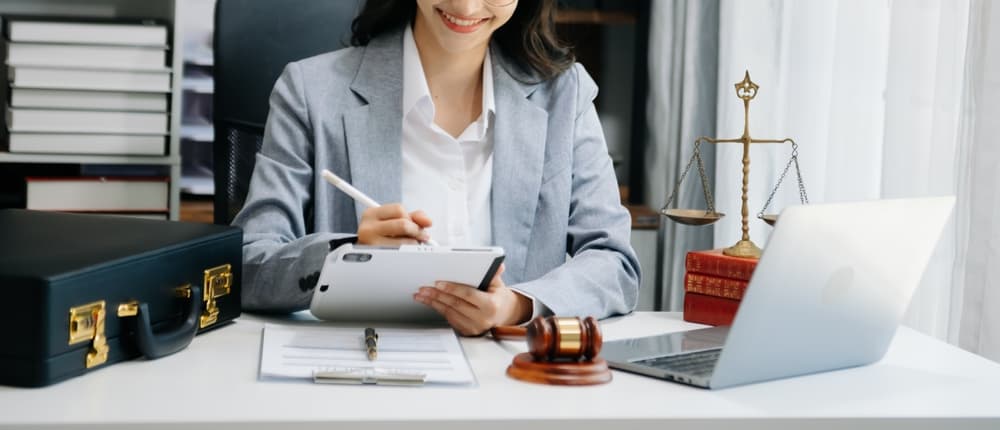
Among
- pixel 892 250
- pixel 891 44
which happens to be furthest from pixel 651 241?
pixel 892 250

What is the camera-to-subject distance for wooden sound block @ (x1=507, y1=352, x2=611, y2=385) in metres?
1.03

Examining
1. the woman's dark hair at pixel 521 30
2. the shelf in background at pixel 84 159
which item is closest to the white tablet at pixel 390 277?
the woman's dark hair at pixel 521 30

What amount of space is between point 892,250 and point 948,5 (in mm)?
657

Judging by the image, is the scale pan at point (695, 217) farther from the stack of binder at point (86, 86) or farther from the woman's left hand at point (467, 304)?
the stack of binder at point (86, 86)

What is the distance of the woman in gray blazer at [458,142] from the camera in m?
1.55

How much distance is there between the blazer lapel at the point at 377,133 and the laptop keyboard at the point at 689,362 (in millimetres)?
558

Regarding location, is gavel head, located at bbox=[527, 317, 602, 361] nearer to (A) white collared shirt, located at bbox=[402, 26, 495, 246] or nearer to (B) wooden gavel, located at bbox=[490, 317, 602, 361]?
(B) wooden gavel, located at bbox=[490, 317, 602, 361]

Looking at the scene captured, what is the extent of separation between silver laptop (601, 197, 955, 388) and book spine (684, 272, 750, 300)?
0.18 metres

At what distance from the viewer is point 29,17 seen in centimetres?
244

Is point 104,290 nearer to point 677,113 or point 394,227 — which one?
point 394,227

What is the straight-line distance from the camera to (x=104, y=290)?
40.4 inches

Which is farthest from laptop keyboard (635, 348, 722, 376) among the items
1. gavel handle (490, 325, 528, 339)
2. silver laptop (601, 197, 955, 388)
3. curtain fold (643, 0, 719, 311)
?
curtain fold (643, 0, 719, 311)

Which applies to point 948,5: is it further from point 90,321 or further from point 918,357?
point 90,321

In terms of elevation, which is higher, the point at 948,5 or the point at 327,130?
the point at 948,5
